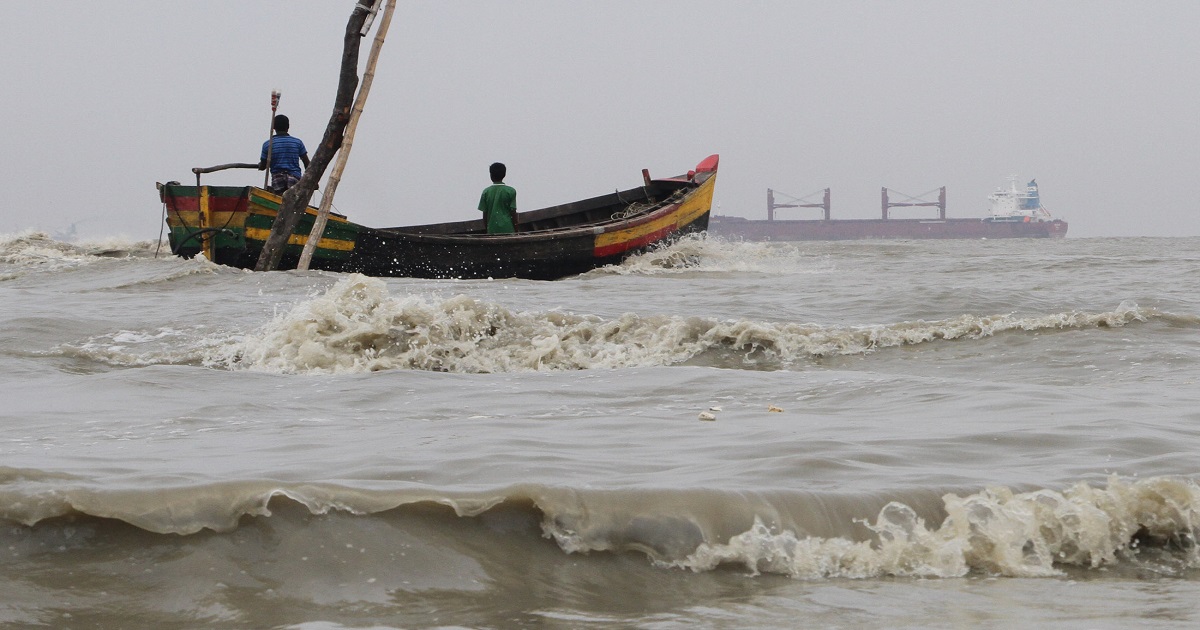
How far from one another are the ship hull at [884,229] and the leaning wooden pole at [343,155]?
240 feet

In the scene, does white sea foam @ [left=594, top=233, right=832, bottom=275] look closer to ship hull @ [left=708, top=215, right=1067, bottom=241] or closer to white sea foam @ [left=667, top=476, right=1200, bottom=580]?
white sea foam @ [left=667, top=476, right=1200, bottom=580]

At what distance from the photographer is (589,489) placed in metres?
3.18

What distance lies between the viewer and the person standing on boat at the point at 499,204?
15.3 metres

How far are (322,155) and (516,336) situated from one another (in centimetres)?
671

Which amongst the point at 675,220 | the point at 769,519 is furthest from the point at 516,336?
the point at 675,220

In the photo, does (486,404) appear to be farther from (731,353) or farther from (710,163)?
(710,163)

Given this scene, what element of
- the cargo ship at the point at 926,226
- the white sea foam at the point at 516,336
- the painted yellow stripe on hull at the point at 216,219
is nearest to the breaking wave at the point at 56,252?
the painted yellow stripe on hull at the point at 216,219

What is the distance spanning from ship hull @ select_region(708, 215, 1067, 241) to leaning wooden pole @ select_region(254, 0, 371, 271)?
73075mm

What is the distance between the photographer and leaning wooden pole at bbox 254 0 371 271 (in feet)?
45.0

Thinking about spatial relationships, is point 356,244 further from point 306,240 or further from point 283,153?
point 283,153

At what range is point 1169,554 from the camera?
3043mm

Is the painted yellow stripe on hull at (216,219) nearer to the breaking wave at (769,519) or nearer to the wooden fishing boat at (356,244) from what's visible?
the wooden fishing boat at (356,244)

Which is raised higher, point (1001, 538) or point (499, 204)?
point (499, 204)

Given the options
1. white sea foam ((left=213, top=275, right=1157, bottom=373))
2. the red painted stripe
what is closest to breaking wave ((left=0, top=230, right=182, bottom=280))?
the red painted stripe
